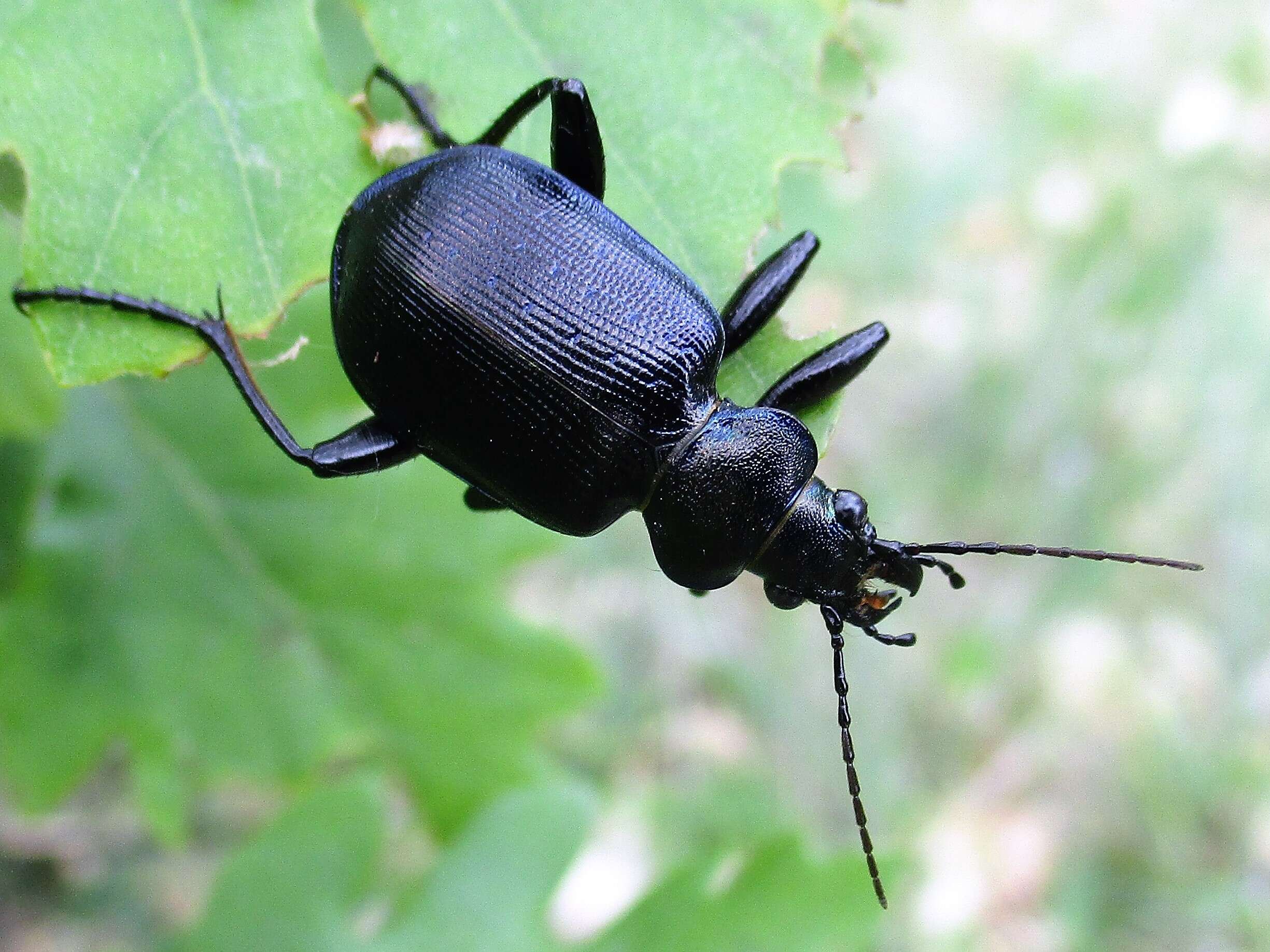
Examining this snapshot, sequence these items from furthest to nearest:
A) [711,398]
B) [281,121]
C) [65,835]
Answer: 1. [65,835]
2. [711,398]
3. [281,121]

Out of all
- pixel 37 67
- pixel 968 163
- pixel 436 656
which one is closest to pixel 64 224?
pixel 37 67

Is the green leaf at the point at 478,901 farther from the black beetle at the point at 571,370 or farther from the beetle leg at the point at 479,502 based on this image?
the beetle leg at the point at 479,502

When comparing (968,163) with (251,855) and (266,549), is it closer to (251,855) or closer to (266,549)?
(266,549)

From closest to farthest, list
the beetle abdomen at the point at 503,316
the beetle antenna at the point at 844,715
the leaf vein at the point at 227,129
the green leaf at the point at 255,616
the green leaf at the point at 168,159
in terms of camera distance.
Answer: the green leaf at the point at 168,159, the leaf vein at the point at 227,129, the beetle abdomen at the point at 503,316, the beetle antenna at the point at 844,715, the green leaf at the point at 255,616

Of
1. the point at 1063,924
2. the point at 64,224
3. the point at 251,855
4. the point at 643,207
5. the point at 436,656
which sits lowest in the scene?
the point at 1063,924

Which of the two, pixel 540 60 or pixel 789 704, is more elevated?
pixel 540 60

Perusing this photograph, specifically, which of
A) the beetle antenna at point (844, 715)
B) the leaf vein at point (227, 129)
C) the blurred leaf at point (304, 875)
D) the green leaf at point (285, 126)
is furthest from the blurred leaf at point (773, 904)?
the leaf vein at point (227, 129)

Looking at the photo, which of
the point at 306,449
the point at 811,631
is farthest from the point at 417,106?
the point at 811,631
